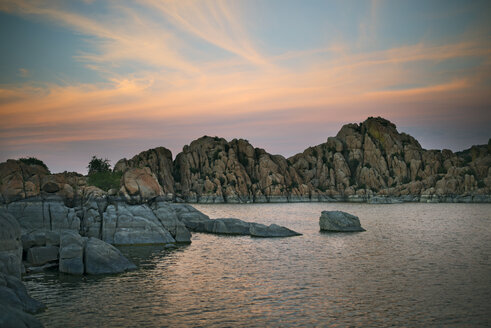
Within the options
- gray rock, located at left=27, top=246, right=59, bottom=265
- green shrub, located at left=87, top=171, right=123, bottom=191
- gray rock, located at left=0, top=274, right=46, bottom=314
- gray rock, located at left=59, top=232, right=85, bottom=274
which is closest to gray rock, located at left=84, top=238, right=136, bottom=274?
gray rock, located at left=59, top=232, right=85, bottom=274

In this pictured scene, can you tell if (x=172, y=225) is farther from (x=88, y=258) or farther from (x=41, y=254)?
(x=88, y=258)

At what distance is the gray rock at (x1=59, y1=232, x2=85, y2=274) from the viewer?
3450 centimetres

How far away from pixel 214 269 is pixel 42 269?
14893 millimetres

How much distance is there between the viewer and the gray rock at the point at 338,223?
6938 cm

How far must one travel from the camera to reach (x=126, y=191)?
193 feet

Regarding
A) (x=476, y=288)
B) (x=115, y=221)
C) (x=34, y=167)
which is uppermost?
(x=34, y=167)

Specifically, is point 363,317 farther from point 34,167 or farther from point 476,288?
point 34,167

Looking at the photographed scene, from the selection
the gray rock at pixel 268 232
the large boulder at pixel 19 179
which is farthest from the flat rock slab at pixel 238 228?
the large boulder at pixel 19 179

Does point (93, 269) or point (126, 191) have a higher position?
point (126, 191)

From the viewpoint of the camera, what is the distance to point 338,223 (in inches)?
2751

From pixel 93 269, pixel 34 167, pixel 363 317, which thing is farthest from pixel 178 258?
pixel 34 167

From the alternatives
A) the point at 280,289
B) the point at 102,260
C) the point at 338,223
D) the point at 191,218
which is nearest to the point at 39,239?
the point at 102,260

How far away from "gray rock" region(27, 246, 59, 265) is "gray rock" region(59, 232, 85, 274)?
2.24m

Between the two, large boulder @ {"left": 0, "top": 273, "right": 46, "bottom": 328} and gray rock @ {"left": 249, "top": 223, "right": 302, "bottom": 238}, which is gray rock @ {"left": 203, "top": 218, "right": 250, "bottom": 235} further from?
large boulder @ {"left": 0, "top": 273, "right": 46, "bottom": 328}
